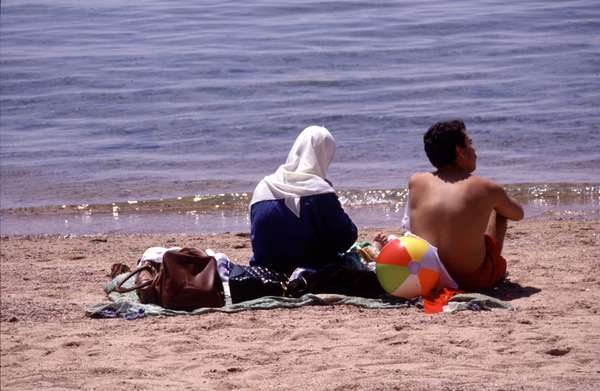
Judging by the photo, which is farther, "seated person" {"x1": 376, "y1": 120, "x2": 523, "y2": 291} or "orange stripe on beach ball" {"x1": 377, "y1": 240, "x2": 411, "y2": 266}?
"seated person" {"x1": 376, "y1": 120, "x2": 523, "y2": 291}

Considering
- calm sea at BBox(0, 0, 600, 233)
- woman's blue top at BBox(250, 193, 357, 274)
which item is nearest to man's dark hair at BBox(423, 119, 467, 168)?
woman's blue top at BBox(250, 193, 357, 274)

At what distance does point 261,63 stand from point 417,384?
1400cm

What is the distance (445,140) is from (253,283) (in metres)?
1.32

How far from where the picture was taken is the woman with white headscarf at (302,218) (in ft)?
20.4

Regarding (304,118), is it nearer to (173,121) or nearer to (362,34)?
(173,121)

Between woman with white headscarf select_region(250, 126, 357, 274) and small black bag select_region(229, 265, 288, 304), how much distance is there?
0.13 meters

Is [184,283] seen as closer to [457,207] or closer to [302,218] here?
[302,218]

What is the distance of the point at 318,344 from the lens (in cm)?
524

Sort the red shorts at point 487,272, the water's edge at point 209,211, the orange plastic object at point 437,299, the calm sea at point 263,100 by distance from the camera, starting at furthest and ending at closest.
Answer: the calm sea at point 263,100, the water's edge at point 209,211, the red shorts at point 487,272, the orange plastic object at point 437,299

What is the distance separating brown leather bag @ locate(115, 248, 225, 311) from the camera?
20.1ft

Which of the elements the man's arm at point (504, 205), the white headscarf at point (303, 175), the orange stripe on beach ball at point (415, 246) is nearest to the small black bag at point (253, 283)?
the white headscarf at point (303, 175)

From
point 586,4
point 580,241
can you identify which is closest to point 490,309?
point 580,241

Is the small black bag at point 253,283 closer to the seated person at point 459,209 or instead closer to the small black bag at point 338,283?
the small black bag at point 338,283

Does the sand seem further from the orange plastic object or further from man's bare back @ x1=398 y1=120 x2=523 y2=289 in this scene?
man's bare back @ x1=398 y1=120 x2=523 y2=289
